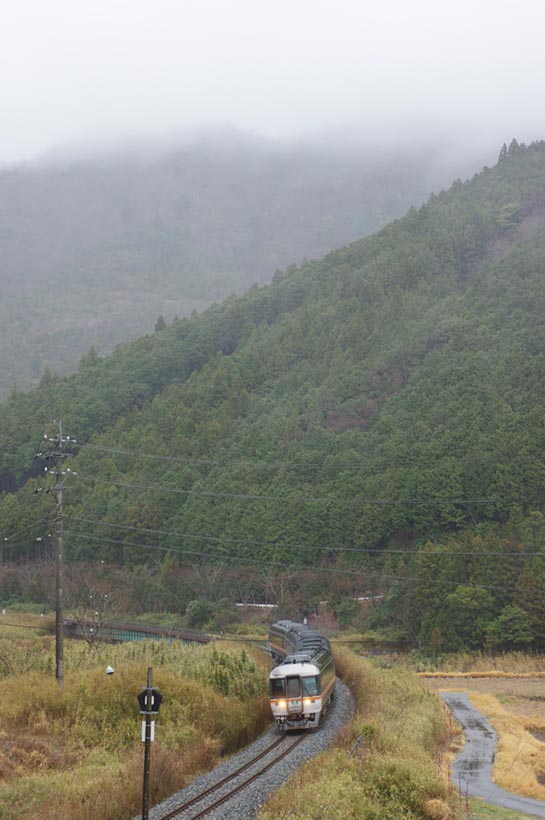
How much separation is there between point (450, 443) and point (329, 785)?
72.9m

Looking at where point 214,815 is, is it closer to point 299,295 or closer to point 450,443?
point 450,443

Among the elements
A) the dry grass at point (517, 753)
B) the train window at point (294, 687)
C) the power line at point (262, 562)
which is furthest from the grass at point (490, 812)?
the power line at point (262, 562)

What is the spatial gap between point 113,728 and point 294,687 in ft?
25.4

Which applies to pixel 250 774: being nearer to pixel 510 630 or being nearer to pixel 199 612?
pixel 510 630

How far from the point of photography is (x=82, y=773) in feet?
85.2

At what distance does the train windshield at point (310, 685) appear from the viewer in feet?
111

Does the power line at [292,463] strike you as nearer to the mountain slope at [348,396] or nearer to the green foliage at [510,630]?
the mountain slope at [348,396]

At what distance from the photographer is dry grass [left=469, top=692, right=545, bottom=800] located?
26.8m

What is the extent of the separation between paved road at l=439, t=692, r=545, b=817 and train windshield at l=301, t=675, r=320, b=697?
6.47 m

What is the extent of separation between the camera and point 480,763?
30203 millimetres

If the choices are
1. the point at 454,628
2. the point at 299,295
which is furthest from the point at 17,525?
the point at 299,295

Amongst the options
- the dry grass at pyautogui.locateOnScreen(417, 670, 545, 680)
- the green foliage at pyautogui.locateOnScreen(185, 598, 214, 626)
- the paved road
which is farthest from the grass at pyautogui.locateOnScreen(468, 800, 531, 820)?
the green foliage at pyautogui.locateOnScreen(185, 598, 214, 626)

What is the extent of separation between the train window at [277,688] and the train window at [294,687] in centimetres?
26

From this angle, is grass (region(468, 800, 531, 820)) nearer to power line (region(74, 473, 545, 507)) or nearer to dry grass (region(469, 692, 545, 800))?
dry grass (region(469, 692, 545, 800))
